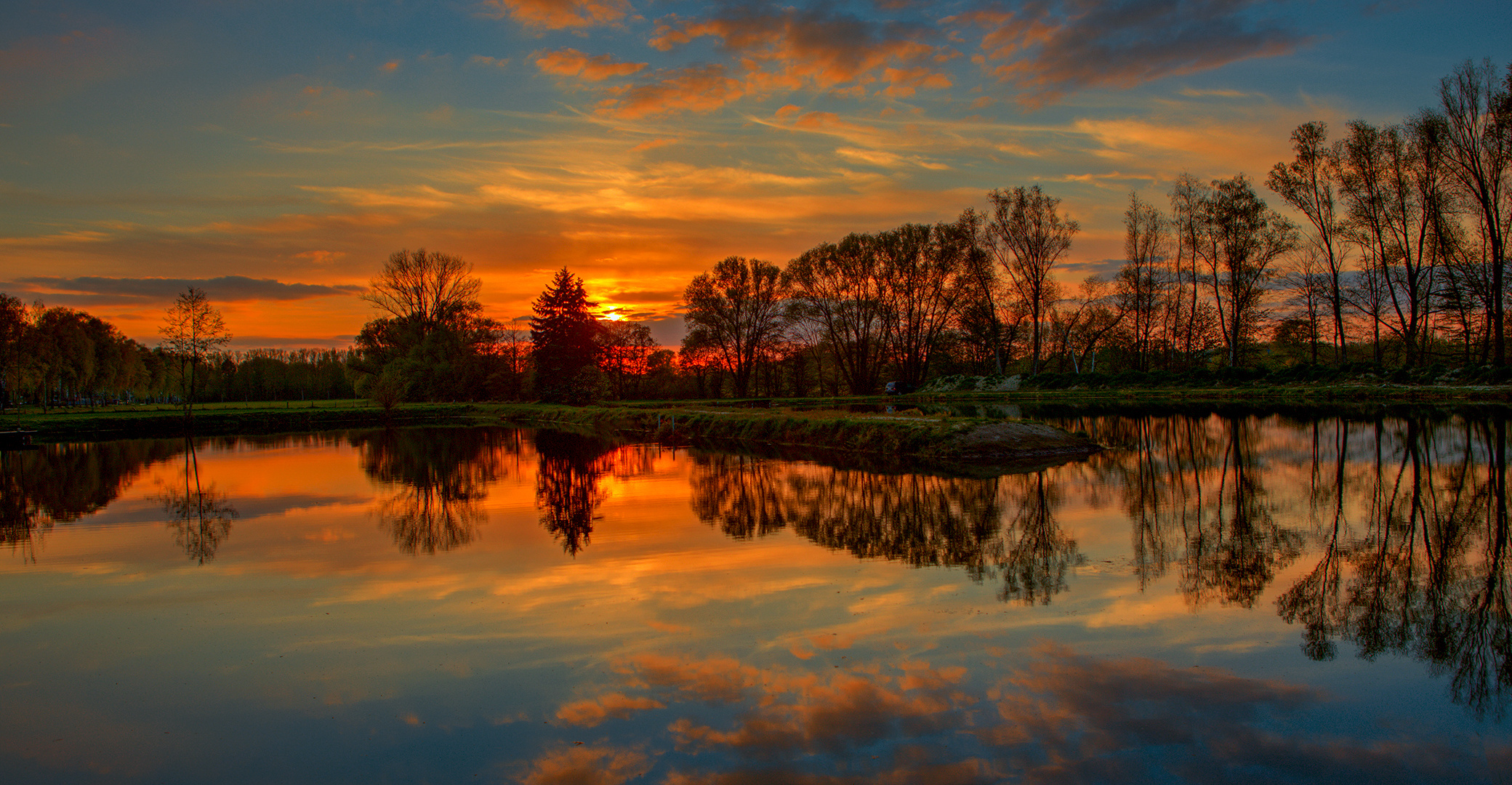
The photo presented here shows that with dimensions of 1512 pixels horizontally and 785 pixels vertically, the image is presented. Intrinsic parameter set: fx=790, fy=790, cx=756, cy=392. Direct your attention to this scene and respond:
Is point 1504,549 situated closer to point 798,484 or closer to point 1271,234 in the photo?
point 798,484

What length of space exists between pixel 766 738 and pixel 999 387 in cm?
5470

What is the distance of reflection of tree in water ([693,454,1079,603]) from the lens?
8.68 m

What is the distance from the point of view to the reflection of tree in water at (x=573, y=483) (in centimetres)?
1177

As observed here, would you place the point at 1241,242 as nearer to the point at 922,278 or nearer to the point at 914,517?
the point at 922,278

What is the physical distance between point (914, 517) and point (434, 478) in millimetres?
12271

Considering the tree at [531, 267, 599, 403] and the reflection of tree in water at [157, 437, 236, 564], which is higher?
the tree at [531, 267, 599, 403]

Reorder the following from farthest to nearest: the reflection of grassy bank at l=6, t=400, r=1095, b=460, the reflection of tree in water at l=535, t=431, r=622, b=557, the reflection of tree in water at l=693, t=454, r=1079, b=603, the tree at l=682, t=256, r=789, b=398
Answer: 1. the tree at l=682, t=256, r=789, b=398
2. the reflection of grassy bank at l=6, t=400, r=1095, b=460
3. the reflection of tree in water at l=535, t=431, r=622, b=557
4. the reflection of tree in water at l=693, t=454, r=1079, b=603

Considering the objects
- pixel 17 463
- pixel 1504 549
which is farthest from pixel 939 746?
pixel 17 463

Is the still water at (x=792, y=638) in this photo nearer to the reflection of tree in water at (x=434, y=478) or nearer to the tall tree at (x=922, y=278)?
the reflection of tree in water at (x=434, y=478)

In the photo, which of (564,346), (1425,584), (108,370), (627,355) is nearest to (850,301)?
(564,346)

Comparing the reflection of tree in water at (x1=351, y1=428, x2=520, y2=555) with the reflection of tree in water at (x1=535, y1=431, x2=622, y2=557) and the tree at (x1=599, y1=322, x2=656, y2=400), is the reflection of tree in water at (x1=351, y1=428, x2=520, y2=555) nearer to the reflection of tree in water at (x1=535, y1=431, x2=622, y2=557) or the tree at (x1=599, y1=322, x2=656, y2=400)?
the reflection of tree in water at (x1=535, y1=431, x2=622, y2=557)

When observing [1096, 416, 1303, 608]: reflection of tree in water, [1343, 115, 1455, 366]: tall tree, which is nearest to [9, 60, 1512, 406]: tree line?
[1343, 115, 1455, 366]: tall tree

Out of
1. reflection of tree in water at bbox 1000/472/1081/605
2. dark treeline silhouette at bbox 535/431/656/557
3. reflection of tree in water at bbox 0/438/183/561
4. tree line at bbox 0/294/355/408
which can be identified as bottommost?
dark treeline silhouette at bbox 535/431/656/557

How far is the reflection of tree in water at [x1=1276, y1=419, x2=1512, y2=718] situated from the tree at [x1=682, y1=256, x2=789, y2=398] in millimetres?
54213
